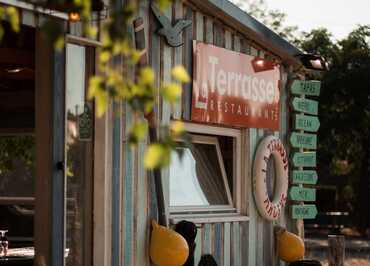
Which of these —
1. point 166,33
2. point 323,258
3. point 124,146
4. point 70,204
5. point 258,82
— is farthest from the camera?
point 323,258

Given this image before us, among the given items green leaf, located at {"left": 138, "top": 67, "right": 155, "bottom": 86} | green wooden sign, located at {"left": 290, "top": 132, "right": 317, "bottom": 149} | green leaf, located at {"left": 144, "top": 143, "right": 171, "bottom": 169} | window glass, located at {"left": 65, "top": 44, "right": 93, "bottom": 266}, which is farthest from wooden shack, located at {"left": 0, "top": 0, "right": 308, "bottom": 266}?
green leaf, located at {"left": 144, "top": 143, "right": 171, "bottom": 169}

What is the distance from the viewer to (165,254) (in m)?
6.05

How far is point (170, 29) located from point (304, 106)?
304cm

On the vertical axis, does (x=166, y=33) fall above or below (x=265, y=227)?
above

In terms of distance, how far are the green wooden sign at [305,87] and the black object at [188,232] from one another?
3.02 meters

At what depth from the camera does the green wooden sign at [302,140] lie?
350 inches

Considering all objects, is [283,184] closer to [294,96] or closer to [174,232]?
[294,96]

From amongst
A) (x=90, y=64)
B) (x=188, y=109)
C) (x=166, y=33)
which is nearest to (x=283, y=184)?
(x=188, y=109)

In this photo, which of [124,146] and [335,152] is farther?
[335,152]

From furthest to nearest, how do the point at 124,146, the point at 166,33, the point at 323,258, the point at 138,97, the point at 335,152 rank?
1. the point at 335,152
2. the point at 323,258
3. the point at 166,33
4. the point at 124,146
5. the point at 138,97

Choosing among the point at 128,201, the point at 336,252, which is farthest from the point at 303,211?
the point at 128,201

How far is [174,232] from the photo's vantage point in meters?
6.16

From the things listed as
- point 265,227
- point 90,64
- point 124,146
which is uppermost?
point 90,64

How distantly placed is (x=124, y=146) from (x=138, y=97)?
12.7ft
